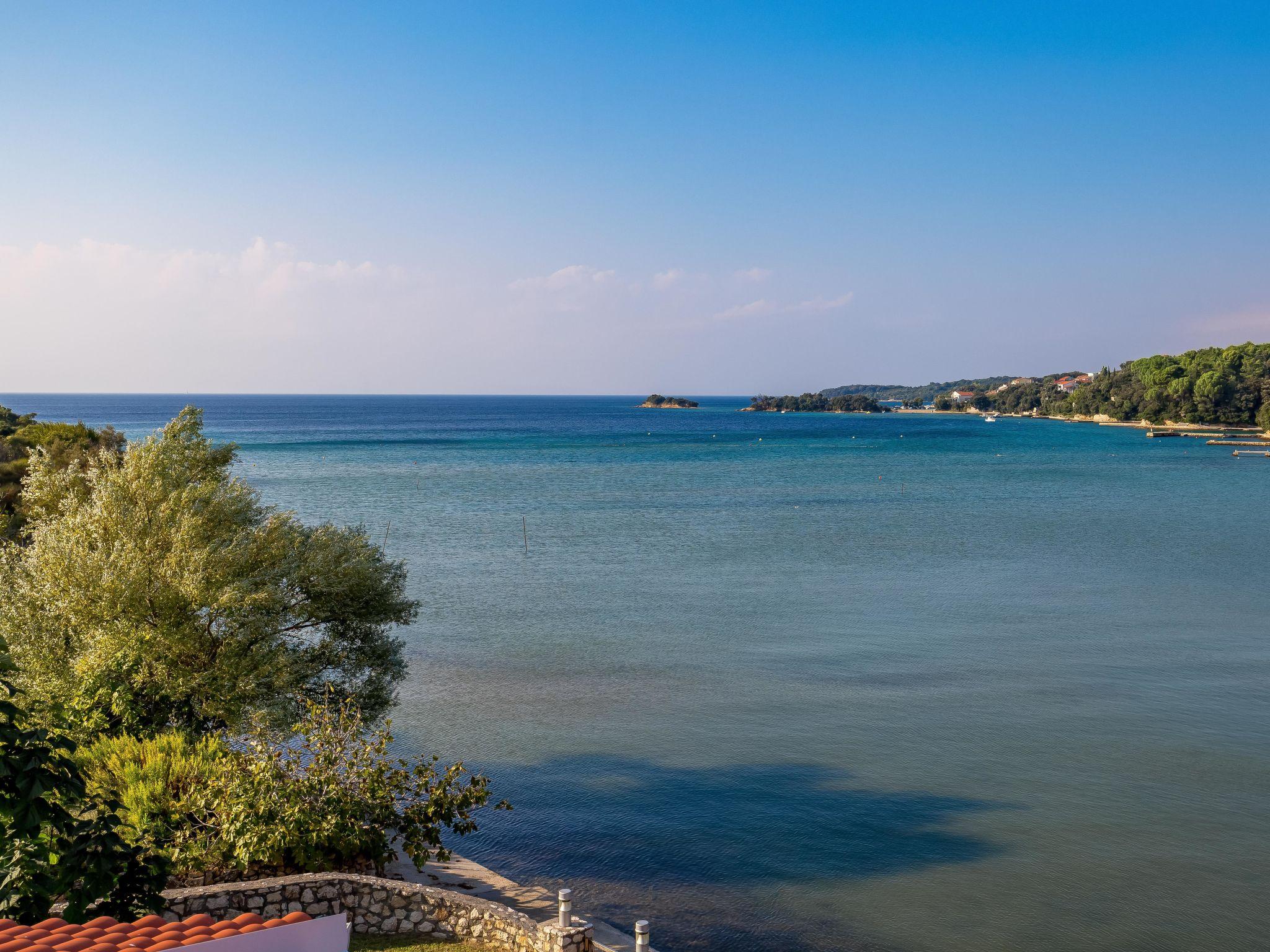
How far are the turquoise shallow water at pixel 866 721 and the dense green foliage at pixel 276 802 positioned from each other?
377cm

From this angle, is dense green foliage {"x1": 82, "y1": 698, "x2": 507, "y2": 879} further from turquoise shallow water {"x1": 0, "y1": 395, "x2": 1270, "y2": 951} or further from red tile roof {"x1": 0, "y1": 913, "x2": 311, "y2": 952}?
turquoise shallow water {"x1": 0, "y1": 395, "x2": 1270, "y2": 951}

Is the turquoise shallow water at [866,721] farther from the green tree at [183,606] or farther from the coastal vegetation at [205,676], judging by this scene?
the green tree at [183,606]

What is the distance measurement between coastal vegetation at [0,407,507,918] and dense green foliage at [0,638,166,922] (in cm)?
7

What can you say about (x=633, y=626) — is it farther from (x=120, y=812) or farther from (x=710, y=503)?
(x=710, y=503)

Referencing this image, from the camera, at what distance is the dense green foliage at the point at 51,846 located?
9.19 meters

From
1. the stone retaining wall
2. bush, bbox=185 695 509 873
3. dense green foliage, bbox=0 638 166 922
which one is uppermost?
dense green foliage, bbox=0 638 166 922

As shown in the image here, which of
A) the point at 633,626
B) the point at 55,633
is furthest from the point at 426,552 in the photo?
the point at 55,633

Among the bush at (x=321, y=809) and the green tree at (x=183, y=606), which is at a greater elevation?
the green tree at (x=183, y=606)

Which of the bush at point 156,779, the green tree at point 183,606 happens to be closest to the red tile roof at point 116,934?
the bush at point 156,779

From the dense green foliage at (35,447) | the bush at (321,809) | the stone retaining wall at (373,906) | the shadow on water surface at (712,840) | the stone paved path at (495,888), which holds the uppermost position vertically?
the dense green foliage at (35,447)

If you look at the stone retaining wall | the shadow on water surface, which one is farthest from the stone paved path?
the stone retaining wall

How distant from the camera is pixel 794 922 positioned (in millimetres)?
18969

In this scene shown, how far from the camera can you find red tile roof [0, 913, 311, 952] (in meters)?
11.3

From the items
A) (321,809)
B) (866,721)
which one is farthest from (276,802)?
(866,721)
